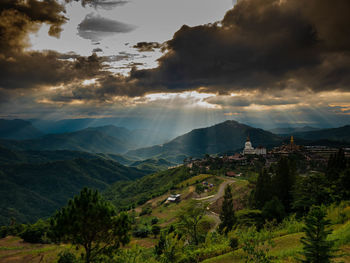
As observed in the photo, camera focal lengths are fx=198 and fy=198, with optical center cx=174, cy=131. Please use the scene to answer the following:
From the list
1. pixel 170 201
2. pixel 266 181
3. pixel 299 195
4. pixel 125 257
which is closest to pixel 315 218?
pixel 125 257

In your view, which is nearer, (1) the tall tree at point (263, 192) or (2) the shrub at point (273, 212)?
(2) the shrub at point (273, 212)

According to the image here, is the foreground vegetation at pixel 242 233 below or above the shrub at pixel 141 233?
above

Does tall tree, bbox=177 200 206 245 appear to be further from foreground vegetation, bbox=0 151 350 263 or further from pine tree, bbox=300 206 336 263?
pine tree, bbox=300 206 336 263

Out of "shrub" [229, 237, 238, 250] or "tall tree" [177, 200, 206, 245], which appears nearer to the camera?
"shrub" [229, 237, 238, 250]

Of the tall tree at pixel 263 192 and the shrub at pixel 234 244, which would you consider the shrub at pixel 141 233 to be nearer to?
the tall tree at pixel 263 192

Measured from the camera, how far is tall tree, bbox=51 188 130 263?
43.7 ft

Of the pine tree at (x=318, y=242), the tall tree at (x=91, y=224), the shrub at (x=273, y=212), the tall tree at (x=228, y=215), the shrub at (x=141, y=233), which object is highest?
the pine tree at (x=318, y=242)

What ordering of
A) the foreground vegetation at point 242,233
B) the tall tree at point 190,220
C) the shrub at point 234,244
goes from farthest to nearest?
the tall tree at point 190,220 < the shrub at point 234,244 < the foreground vegetation at point 242,233

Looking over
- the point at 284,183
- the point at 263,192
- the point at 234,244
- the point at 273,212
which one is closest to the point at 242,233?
the point at 234,244

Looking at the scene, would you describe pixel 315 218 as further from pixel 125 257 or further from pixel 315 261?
pixel 125 257

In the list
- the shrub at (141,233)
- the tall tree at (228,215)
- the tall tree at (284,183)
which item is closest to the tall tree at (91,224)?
the tall tree at (228,215)

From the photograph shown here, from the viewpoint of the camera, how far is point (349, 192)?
2334cm

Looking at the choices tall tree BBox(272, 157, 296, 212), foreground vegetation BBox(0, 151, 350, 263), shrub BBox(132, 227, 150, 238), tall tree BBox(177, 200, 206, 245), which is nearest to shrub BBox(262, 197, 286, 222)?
foreground vegetation BBox(0, 151, 350, 263)

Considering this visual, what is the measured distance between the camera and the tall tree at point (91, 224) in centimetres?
1331
